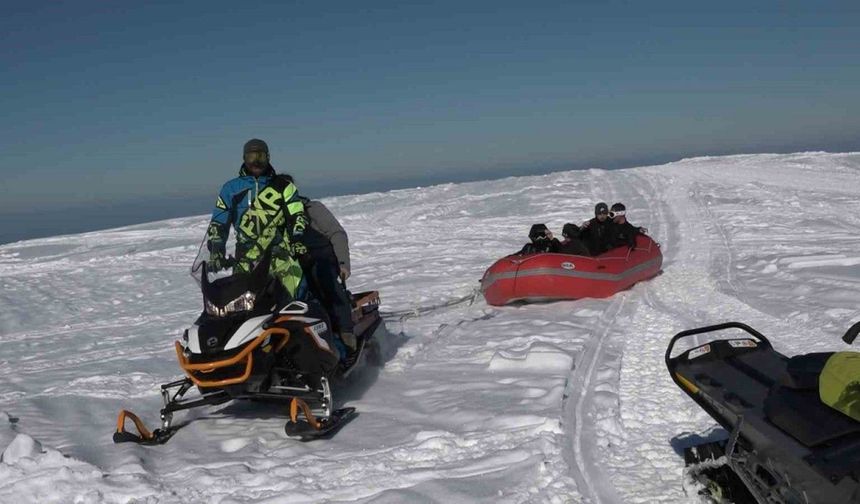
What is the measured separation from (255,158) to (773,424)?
3.93 metres

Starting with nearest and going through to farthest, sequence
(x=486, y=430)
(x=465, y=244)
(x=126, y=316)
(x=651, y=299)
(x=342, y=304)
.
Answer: (x=486, y=430), (x=342, y=304), (x=651, y=299), (x=126, y=316), (x=465, y=244)

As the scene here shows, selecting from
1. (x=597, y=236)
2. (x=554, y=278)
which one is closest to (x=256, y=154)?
(x=554, y=278)

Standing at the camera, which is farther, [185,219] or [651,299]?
[185,219]

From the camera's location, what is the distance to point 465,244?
1472 centimetres

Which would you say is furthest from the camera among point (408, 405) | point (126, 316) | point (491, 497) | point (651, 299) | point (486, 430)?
point (126, 316)

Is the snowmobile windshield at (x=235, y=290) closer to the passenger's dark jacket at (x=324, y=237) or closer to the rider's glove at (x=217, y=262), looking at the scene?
the rider's glove at (x=217, y=262)

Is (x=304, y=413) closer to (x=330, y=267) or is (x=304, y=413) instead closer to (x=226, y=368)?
(x=226, y=368)

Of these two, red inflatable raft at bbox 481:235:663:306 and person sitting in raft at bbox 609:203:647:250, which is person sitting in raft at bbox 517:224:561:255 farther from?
person sitting in raft at bbox 609:203:647:250

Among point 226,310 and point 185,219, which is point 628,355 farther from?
point 185,219

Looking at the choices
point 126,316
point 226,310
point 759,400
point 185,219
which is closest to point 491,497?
point 759,400

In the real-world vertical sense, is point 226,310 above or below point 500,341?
above

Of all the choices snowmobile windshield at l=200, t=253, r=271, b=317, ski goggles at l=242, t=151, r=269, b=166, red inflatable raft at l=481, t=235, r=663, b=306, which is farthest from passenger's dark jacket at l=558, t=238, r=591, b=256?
snowmobile windshield at l=200, t=253, r=271, b=317

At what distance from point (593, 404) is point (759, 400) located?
5.39 ft

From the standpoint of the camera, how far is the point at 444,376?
5844 millimetres
